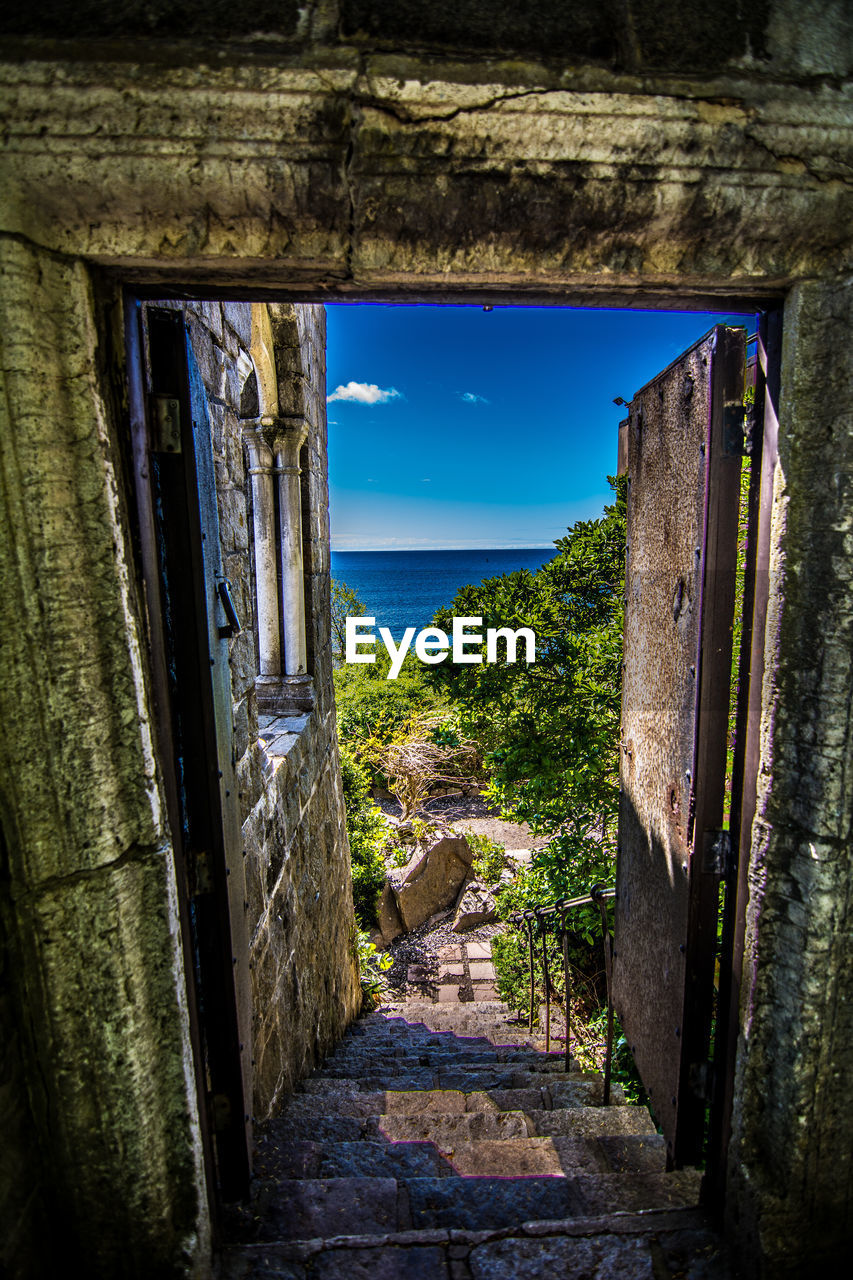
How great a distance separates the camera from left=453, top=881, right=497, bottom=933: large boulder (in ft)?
27.4

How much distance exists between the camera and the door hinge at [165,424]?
124cm

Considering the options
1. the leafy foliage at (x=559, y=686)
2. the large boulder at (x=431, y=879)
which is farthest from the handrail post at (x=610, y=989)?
the large boulder at (x=431, y=879)

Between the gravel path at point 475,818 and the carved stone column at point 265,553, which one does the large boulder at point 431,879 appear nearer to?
the gravel path at point 475,818

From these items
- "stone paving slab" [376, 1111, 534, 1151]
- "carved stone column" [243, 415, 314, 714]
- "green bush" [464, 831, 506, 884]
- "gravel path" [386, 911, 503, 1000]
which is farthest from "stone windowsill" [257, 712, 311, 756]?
"green bush" [464, 831, 506, 884]

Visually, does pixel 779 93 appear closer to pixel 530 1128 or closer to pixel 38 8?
pixel 38 8

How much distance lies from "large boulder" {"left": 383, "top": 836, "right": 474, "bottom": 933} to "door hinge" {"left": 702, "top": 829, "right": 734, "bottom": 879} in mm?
7687

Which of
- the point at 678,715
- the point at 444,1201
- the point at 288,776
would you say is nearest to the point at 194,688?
the point at 678,715

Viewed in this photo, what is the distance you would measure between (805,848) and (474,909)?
803cm

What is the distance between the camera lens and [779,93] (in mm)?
980

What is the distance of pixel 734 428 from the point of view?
1.33m

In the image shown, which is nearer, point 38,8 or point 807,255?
point 38,8

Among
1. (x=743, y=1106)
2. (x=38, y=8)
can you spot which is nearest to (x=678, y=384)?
(x=38, y=8)

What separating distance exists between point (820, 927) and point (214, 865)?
1215mm

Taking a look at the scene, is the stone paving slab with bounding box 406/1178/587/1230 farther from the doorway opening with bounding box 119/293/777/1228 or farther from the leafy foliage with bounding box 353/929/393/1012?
the leafy foliage with bounding box 353/929/393/1012
